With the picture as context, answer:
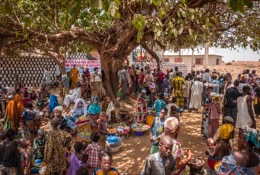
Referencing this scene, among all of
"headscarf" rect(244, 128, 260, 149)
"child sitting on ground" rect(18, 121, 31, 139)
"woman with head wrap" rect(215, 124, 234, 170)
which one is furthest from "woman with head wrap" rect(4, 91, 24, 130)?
"headscarf" rect(244, 128, 260, 149)

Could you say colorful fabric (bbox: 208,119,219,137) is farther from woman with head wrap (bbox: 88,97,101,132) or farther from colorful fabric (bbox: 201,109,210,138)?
woman with head wrap (bbox: 88,97,101,132)

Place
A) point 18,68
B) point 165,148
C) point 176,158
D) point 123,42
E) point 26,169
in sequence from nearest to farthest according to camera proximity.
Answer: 1. point 165,148
2. point 176,158
3. point 26,169
4. point 123,42
5. point 18,68

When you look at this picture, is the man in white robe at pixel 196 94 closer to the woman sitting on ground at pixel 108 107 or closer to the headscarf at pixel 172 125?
the woman sitting on ground at pixel 108 107

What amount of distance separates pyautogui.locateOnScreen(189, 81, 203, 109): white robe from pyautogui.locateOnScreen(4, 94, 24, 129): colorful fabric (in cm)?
624

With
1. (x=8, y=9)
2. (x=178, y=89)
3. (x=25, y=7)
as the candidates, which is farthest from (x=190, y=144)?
(x=25, y=7)

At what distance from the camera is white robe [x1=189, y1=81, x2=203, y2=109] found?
900cm

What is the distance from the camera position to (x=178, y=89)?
342 inches

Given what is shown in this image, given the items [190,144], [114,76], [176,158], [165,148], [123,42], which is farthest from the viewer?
[114,76]

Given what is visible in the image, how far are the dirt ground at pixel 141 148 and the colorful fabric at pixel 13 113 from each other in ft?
7.63

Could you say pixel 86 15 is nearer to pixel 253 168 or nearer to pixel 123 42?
pixel 123 42

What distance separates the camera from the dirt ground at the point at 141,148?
470cm

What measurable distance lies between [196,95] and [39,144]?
6.40 meters

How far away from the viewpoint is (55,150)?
3453 mm

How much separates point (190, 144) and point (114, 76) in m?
3.65
